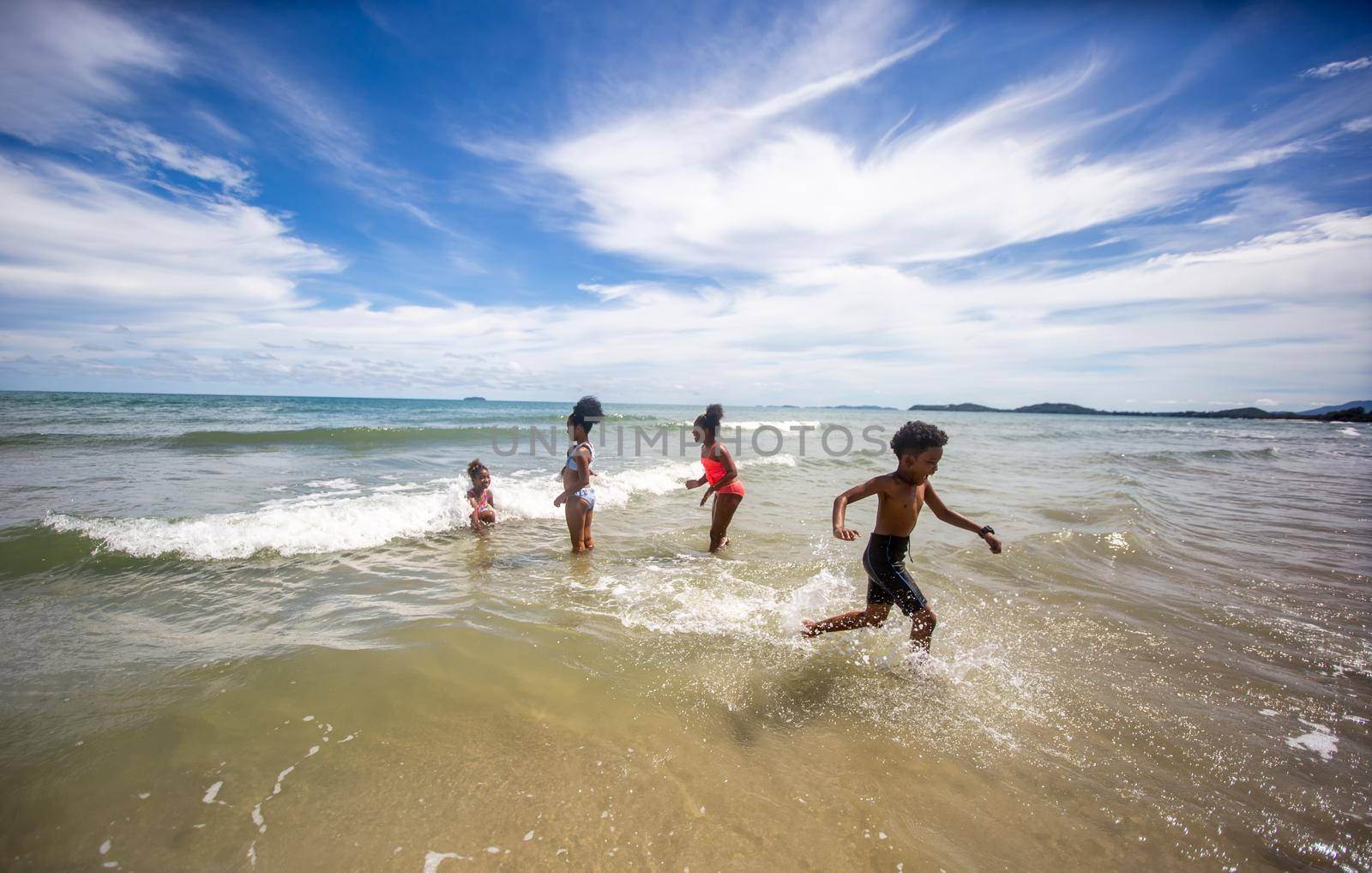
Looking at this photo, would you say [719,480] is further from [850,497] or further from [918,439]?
[918,439]

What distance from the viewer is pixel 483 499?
8688 mm

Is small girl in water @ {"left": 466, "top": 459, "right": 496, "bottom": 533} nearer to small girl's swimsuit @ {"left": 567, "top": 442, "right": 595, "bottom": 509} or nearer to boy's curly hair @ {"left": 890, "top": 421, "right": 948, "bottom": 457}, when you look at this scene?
small girl's swimsuit @ {"left": 567, "top": 442, "right": 595, "bottom": 509}

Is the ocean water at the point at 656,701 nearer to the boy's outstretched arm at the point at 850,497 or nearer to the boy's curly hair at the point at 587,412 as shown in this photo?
the boy's outstretched arm at the point at 850,497

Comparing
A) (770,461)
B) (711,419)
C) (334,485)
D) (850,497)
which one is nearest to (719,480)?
(711,419)

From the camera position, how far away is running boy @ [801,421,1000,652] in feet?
13.6

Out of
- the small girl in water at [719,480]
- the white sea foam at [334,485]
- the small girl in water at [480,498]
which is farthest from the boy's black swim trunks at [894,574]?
the white sea foam at [334,485]

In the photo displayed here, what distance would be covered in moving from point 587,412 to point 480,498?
10.0 ft

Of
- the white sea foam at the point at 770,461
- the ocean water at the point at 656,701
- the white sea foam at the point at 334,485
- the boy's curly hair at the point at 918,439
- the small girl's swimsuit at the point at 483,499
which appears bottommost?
A: the ocean water at the point at 656,701

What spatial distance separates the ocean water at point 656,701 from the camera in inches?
100

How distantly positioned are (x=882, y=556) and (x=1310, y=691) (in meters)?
3.27

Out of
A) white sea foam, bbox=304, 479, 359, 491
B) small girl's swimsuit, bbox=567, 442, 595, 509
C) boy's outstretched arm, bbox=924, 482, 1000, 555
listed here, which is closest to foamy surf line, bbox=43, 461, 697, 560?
white sea foam, bbox=304, 479, 359, 491

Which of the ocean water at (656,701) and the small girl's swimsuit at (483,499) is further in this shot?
the small girl's swimsuit at (483,499)

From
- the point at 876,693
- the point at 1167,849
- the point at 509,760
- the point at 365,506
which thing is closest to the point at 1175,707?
the point at 1167,849

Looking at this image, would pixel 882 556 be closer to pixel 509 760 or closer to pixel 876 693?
pixel 876 693
